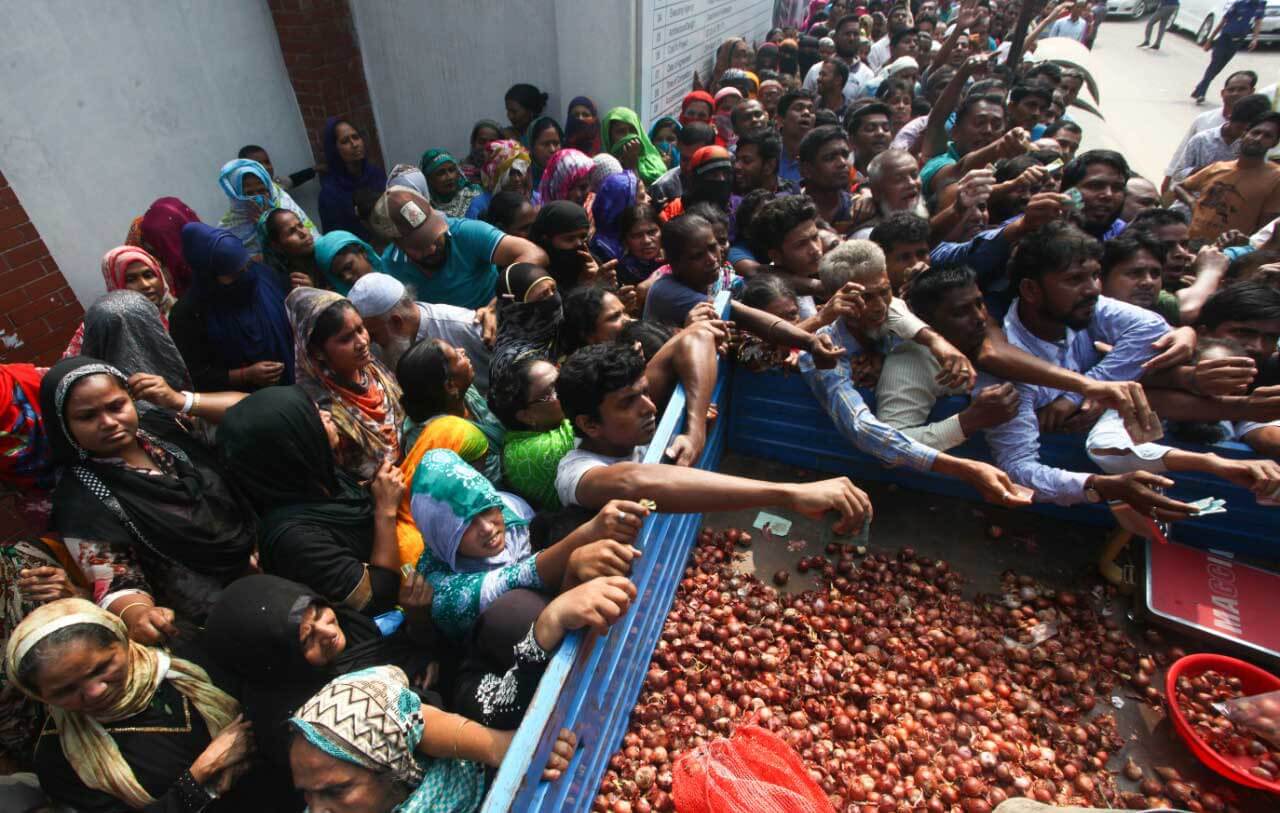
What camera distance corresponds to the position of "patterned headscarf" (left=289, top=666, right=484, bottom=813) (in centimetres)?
147

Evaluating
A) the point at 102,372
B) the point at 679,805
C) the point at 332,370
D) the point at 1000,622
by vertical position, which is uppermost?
the point at 102,372

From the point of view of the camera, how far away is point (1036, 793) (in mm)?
2203

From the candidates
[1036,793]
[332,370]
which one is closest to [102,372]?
[332,370]

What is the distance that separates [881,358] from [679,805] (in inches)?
90.1

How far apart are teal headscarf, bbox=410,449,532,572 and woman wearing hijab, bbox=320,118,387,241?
4.26 metres

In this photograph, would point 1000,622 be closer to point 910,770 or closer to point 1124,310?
point 910,770

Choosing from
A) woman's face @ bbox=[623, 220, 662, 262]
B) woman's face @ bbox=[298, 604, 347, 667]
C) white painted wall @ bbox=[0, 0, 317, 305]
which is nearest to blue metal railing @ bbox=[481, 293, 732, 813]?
woman's face @ bbox=[298, 604, 347, 667]

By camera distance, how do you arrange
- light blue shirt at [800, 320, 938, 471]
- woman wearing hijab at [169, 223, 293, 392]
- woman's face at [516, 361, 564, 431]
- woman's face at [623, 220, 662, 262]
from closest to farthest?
woman's face at [516, 361, 564, 431], light blue shirt at [800, 320, 938, 471], woman wearing hijab at [169, 223, 293, 392], woman's face at [623, 220, 662, 262]

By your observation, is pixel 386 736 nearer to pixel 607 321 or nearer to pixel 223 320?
pixel 607 321

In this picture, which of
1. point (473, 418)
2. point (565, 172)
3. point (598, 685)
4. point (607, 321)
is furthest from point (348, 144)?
point (598, 685)

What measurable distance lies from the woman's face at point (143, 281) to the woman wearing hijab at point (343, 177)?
223 centimetres

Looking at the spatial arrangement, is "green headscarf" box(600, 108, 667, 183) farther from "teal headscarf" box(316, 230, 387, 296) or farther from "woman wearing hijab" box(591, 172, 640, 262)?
"teal headscarf" box(316, 230, 387, 296)

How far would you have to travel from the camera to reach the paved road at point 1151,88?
404 inches

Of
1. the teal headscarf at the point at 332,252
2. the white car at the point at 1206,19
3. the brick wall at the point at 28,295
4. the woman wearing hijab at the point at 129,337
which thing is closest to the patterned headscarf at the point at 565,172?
the teal headscarf at the point at 332,252
